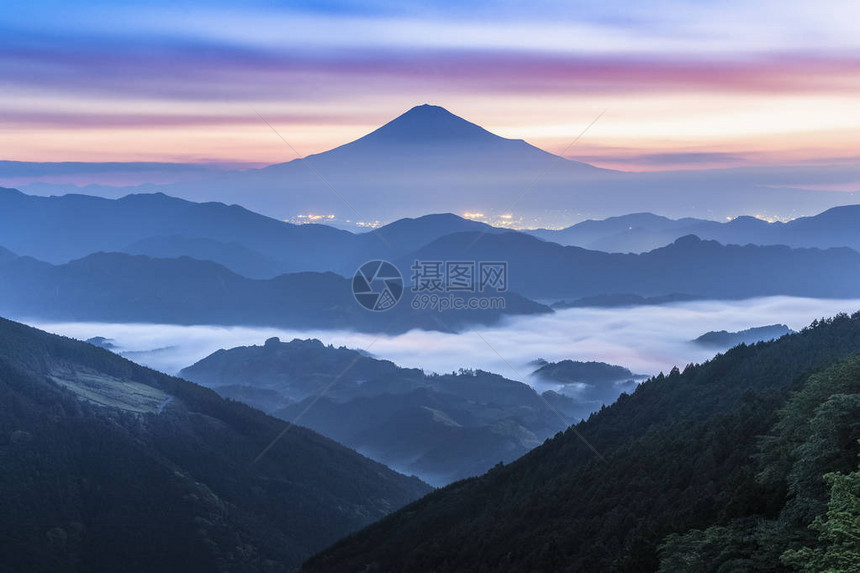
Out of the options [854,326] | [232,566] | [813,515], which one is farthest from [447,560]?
[232,566]

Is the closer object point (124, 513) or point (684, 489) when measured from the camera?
point (684, 489)

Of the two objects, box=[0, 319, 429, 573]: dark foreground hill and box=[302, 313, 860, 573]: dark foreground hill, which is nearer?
box=[302, 313, 860, 573]: dark foreground hill

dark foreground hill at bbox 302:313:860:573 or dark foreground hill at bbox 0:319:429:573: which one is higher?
dark foreground hill at bbox 302:313:860:573

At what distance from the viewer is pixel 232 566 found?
155375mm

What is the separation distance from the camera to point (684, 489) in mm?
45500

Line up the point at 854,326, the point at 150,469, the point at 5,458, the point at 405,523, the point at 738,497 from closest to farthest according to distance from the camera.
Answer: the point at 738,497 < the point at 854,326 < the point at 405,523 < the point at 5,458 < the point at 150,469

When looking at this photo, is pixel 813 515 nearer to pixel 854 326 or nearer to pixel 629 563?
pixel 629 563

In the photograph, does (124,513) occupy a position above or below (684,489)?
below

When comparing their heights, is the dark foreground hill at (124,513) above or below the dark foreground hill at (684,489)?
below

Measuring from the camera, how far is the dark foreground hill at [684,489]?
28.1 metres

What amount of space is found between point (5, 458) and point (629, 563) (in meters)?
179

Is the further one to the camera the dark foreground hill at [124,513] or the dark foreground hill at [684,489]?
the dark foreground hill at [124,513]

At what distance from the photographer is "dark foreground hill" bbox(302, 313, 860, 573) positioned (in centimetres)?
2812

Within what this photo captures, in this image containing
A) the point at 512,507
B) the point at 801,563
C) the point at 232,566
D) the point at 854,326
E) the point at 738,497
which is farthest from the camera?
the point at 232,566
